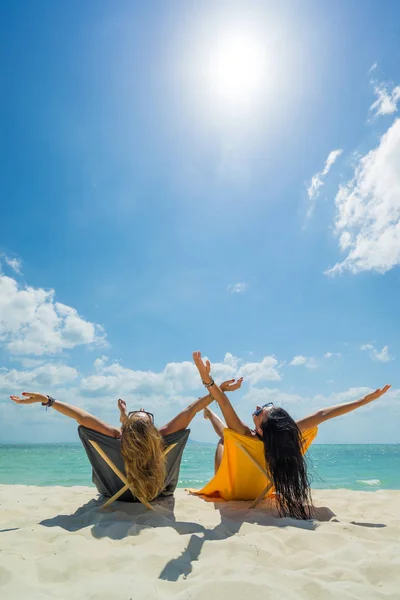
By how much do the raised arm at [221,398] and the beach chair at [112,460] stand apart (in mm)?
537

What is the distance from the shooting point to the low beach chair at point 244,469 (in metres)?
4.09

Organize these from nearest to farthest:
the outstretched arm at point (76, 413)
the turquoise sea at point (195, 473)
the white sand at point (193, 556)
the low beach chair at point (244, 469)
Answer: the white sand at point (193, 556) < the outstretched arm at point (76, 413) < the low beach chair at point (244, 469) < the turquoise sea at point (195, 473)

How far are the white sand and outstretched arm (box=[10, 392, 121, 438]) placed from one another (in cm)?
80

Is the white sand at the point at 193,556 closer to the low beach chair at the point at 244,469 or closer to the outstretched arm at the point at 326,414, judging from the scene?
the low beach chair at the point at 244,469

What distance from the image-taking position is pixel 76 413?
398cm

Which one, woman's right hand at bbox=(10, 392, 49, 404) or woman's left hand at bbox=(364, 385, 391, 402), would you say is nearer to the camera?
woman's right hand at bbox=(10, 392, 49, 404)

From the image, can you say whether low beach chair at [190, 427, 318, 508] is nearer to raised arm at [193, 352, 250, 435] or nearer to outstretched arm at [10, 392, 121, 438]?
raised arm at [193, 352, 250, 435]

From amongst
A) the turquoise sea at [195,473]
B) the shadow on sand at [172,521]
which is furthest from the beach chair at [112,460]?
the turquoise sea at [195,473]

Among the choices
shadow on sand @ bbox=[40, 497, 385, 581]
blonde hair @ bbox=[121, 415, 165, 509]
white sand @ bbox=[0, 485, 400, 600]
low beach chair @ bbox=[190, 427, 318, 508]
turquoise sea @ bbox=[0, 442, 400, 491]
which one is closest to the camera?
white sand @ bbox=[0, 485, 400, 600]

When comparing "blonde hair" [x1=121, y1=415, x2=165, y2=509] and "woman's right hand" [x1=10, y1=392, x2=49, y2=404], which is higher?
"woman's right hand" [x1=10, y1=392, x2=49, y2=404]

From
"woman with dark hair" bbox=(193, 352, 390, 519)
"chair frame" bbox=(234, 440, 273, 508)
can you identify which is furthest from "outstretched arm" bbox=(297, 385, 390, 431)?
"chair frame" bbox=(234, 440, 273, 508)

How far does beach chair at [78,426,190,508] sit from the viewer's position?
13.1 feet

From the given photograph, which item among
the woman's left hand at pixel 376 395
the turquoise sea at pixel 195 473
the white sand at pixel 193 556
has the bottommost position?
the turquoise sea at pixel 195 473

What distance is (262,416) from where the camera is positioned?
404cm
